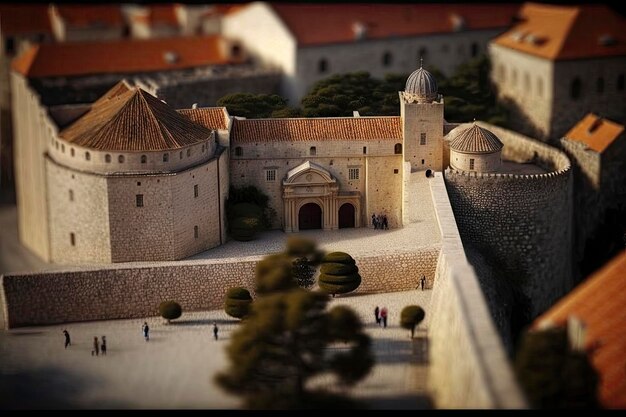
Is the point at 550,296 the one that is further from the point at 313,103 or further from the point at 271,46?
the point at 271,46

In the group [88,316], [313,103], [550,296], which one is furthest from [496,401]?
[313,103]

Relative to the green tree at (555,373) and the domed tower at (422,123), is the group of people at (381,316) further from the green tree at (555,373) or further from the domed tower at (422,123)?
the green tree at (555,373)

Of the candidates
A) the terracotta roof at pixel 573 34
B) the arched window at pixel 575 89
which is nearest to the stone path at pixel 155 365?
the arched window at pixel 575 89

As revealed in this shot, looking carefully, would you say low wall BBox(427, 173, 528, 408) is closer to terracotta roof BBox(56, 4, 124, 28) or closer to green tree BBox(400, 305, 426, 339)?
green tree BBox(400, 305, 426, 339)

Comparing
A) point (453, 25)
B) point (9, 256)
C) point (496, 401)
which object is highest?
point (453, 25)

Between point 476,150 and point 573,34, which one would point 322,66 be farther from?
point 476,150

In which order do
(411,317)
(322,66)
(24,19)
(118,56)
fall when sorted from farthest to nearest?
(24,19) < (322,66) < (118,56) < (411,317)

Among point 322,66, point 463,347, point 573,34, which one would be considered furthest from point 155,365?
point 573,34

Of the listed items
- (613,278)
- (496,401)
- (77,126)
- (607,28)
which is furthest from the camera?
(607,28)

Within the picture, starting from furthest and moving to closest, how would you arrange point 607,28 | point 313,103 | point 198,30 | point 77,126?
point 198,30
point 607,28
point 313,103
point 77,126
